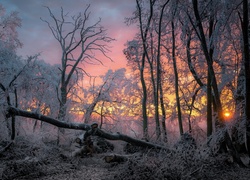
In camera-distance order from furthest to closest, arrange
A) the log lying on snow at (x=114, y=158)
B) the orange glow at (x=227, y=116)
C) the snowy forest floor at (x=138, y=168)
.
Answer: the log lying on snow at (x=114, y=158) < the orange glow at (x=227, y=116) < the snowy forest floor at (x=138, y=168)

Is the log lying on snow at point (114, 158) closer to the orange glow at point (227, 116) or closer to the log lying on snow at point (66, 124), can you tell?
the log lying on snow at point (66, 124)

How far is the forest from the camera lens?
555 centimetres

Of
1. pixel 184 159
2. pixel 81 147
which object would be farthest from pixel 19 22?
pixel 184 159

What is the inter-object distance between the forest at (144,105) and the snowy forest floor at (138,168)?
2cm

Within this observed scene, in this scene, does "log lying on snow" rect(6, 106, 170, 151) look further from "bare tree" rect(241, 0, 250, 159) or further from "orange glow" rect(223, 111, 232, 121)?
"bare tree" rect(241, 0, 250, 159)

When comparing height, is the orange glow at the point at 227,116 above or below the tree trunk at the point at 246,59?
below

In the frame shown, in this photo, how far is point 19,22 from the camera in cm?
1644

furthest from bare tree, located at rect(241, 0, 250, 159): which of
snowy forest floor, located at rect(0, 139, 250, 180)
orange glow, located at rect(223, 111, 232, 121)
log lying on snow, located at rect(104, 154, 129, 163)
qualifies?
log lying on snow, located at rect(104, 154, 129, 163)

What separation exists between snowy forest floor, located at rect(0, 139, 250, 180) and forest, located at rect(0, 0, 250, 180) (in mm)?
24

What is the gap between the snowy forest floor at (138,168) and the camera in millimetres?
4757

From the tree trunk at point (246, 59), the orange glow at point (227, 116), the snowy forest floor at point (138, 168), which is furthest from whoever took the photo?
the orange glow at point (227, 116)

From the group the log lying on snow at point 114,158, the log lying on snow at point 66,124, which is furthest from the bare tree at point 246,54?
the log lying on snow at point 114,158

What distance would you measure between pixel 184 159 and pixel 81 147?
13.3 ft

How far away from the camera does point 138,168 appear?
4809 mm
